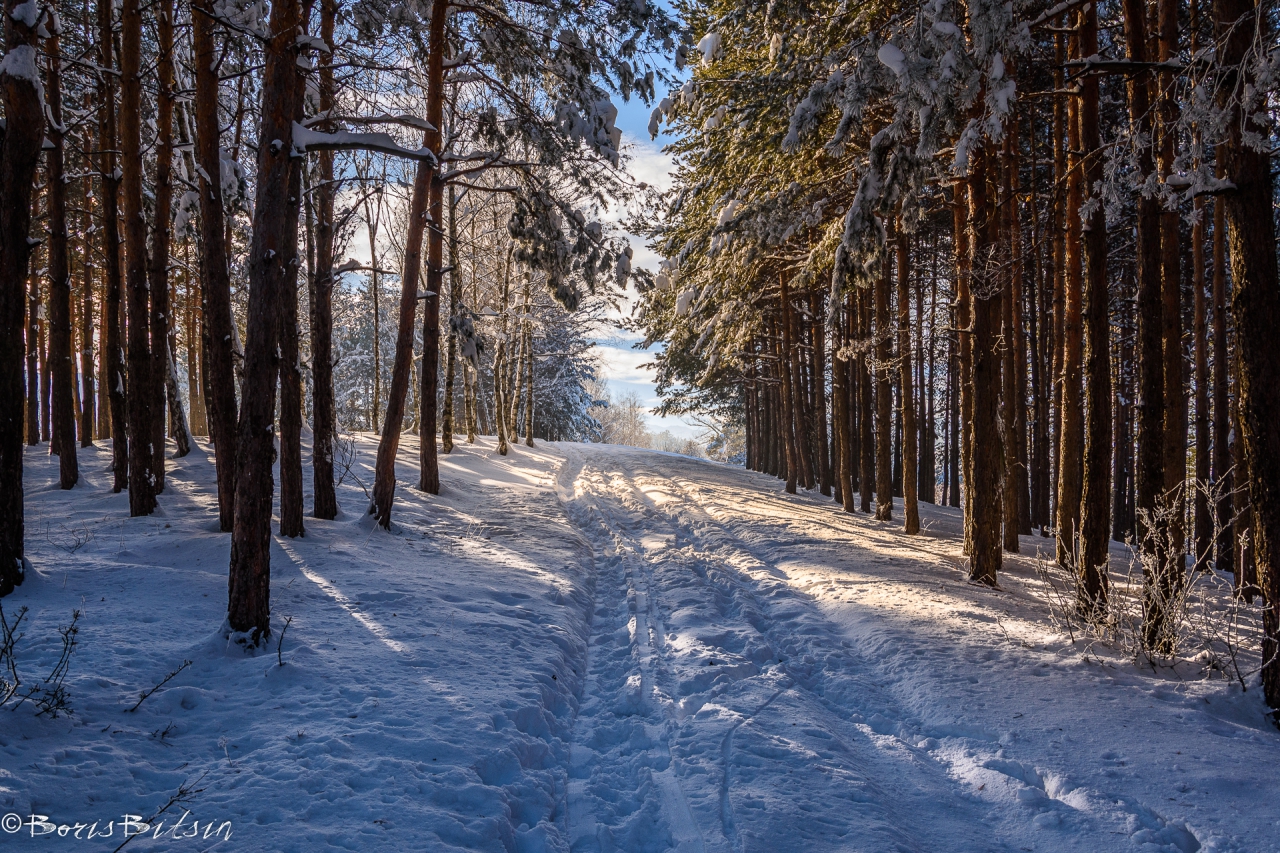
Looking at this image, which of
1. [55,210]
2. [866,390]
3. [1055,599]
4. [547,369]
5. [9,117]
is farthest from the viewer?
[547,369]

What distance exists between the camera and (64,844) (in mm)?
2512

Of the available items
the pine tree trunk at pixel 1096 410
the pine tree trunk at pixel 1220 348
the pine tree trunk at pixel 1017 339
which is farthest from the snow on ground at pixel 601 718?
the pine tree trunk at pixel 1220 348

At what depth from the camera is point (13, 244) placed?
5.27 m

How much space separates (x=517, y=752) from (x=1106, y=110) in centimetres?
1665

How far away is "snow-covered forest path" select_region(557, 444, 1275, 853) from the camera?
324cm

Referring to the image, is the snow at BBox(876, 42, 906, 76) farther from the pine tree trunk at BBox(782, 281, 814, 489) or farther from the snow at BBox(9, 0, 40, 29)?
the pine tree trunk at BBox(782, 281, 814, 489)

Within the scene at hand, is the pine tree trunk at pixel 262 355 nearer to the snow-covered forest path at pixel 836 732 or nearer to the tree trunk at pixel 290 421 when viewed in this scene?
the snow-covered forest path at pixel 836 732

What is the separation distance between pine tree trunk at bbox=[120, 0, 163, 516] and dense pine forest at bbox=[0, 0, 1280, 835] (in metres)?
0.06

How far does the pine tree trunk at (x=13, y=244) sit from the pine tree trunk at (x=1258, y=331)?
9.70m

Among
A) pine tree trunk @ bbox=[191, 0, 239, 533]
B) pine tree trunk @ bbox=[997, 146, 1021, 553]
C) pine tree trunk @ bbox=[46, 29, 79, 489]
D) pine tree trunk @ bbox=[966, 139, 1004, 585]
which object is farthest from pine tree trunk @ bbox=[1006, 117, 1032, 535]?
pine tree trunk @ bbox=[46, 29, 79, 489]

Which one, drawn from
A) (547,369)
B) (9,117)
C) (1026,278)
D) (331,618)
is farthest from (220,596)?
(547,369)

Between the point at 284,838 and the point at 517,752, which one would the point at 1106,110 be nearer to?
the point at 517,752

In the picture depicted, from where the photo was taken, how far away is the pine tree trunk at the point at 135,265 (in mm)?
8414

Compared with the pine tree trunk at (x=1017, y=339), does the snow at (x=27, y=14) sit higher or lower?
higher
